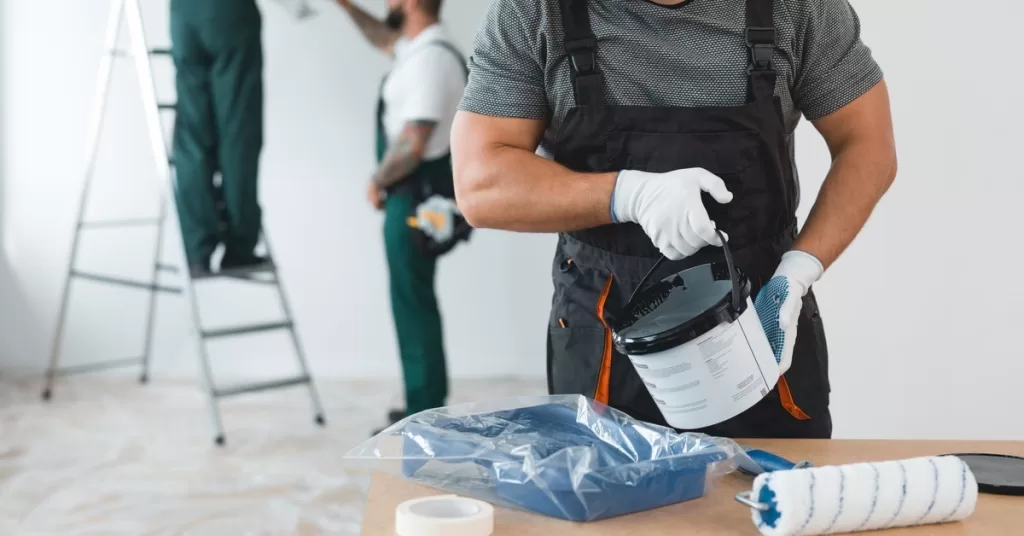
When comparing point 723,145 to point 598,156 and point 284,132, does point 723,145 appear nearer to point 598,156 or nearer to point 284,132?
point 598,156

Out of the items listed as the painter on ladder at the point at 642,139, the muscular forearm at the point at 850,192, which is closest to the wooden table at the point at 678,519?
the painter on ladder at the point at 642,139

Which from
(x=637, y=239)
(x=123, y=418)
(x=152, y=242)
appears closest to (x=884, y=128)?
(x=637, y=239)

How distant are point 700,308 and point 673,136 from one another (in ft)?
0.83

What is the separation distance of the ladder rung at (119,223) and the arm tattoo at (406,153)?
126cm

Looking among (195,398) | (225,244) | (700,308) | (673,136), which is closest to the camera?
(700,308)

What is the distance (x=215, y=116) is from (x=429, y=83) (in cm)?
78

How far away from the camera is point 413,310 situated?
10.3ft

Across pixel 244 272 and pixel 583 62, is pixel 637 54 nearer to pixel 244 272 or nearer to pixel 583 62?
pixel 583 62

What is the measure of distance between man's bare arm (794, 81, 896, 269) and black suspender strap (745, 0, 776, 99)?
15 centimetres

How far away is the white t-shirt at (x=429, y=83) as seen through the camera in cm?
295

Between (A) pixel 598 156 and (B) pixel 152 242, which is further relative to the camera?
(B) pixel 152 242

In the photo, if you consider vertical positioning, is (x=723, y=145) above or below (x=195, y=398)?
above

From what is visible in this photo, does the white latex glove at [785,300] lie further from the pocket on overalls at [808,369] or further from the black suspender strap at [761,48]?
the black suspender strap at [761,48]

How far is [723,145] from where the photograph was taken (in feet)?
4.16
